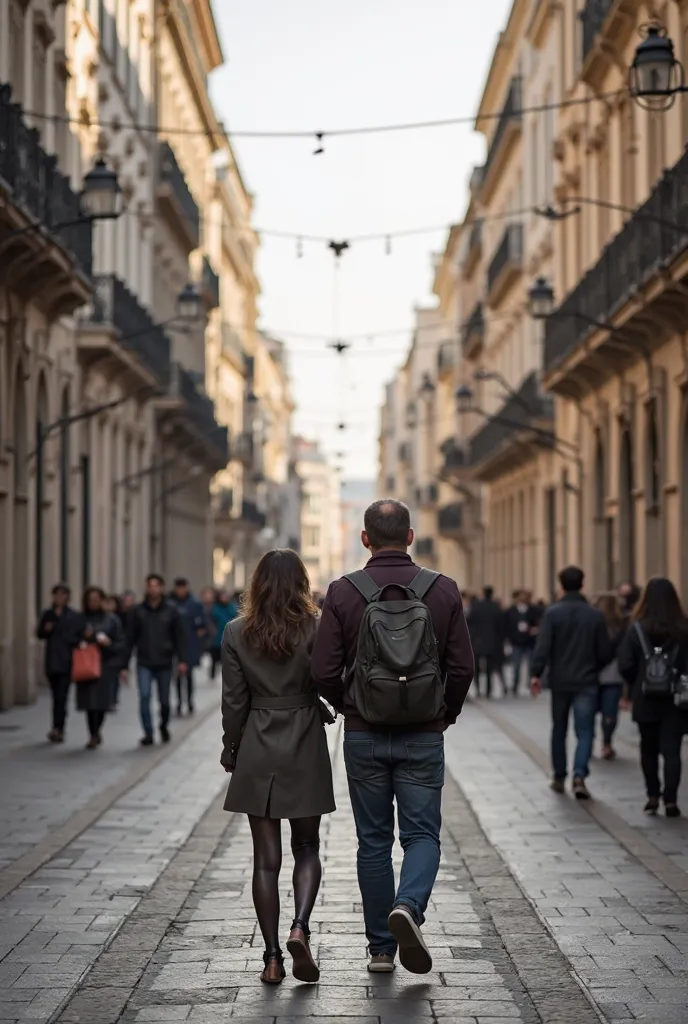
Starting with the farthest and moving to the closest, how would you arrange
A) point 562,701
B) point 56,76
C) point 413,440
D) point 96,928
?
point 413,440, point 56,76, point 562,701, point 96,928

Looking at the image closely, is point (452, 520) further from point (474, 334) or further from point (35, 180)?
point (35, 180)

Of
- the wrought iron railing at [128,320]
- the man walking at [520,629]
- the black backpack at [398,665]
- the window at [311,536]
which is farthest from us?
the window at [311,536]

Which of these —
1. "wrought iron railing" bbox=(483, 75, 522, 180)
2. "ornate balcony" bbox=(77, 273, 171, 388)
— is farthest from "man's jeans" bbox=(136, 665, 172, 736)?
"wrought iron railing" bbox=(483, 75, 522, 180)

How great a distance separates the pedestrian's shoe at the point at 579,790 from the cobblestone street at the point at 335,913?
0.17 metres

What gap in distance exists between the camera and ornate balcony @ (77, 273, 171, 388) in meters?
31.7

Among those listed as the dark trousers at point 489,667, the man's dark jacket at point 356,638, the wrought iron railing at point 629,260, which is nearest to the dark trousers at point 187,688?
the dark trousers at point 489,667

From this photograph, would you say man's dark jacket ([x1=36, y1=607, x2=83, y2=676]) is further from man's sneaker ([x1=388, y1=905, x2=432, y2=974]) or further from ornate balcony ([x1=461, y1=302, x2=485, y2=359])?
ornate balcony ([x1=461, y1=302, x2=485, y2=359])

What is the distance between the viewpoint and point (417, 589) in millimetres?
7535

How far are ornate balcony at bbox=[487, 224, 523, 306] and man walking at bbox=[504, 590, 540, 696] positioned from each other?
16632 millimetres

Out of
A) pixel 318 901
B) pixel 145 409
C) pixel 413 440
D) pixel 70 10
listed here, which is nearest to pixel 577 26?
pixel 70 10

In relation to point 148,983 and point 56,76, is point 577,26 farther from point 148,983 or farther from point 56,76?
point 148,983

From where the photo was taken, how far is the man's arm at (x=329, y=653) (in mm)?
7496

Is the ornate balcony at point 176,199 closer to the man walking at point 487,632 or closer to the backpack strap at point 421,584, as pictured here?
the man walking at point 487,632

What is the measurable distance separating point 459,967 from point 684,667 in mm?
5676
